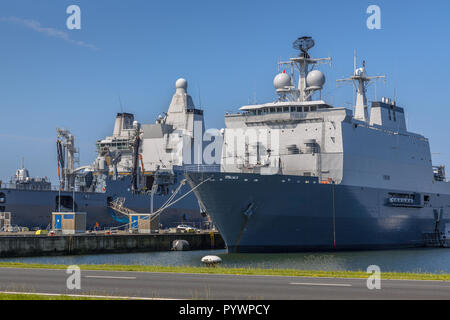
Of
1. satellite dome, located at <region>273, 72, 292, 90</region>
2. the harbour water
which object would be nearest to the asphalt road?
the harbour water

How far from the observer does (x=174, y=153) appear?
3000 inches

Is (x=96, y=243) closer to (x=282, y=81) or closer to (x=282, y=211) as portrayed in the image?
(x=282, y=211)

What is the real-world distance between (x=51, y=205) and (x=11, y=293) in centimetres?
5011

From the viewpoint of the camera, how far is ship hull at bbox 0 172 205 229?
5938 centimetres

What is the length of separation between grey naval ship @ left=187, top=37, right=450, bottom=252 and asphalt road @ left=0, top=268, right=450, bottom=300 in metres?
20.0

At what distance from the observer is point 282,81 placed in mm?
47938

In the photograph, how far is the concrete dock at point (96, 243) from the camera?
40531 millimetres

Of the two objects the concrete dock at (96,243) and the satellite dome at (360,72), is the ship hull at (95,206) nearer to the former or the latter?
the concrete dock at (96,243)

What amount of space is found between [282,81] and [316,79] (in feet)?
8.88

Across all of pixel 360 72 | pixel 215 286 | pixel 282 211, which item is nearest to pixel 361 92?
pixel 360 72

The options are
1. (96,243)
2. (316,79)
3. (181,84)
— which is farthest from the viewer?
(181,84)

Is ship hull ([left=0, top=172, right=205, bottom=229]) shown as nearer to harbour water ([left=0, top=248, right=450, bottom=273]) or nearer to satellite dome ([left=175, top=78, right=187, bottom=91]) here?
satellite dome ([left=175, top=78, right=187, bottom=91])
